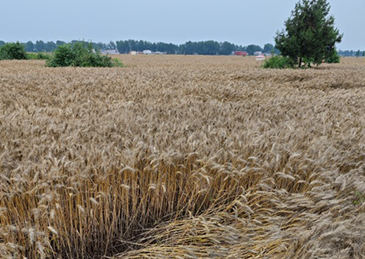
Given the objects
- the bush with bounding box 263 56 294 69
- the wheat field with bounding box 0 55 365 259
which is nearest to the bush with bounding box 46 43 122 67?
the bush with bounding box 263 56 294 69

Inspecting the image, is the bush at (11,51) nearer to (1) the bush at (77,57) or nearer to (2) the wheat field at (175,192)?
(1) the bush at (77,57)

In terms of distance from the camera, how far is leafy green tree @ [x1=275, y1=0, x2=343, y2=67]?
23.7 metres

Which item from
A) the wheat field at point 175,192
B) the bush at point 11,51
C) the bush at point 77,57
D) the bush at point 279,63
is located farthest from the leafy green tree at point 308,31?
the bush at point 11,51

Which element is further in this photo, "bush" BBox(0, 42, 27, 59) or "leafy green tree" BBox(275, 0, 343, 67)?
"bush" BBox(0, 42, 27, 59)

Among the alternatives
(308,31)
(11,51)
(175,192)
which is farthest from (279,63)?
(11,51)

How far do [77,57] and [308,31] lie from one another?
1726 centimetres

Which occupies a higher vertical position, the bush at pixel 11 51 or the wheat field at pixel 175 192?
the bush at pixel 11 51

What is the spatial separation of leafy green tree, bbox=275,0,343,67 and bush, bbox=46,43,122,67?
13645 mm

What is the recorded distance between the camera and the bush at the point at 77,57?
22.4 m

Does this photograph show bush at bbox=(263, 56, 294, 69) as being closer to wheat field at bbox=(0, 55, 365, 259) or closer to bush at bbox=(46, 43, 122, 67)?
bush at bbox=(46, 43, 122, 67)

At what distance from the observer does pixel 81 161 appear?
218 cm

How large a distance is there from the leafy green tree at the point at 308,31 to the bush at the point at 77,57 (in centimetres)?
1365

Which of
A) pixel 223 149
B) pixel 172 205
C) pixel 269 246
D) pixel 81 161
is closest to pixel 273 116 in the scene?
pixel 223 149

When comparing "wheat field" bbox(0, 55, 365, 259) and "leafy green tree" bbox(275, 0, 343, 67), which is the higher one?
"leafy green tree" bbox(275, 0, 343, 67)
